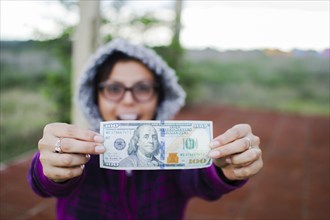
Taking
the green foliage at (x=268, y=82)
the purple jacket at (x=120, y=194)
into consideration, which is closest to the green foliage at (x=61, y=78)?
the purple jacket at (x=120, y=194)

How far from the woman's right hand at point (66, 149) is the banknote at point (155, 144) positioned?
0.10 metres

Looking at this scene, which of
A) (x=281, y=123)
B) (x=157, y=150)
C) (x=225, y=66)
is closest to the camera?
(x=157, y=150)

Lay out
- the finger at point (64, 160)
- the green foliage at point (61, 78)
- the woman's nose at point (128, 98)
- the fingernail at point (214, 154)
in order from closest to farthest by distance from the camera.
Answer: the finger at point (64, 160) < the fingernail at point (214, 154) < the woman's nose at point (128, 98) < the green foliage at point (61, 78)

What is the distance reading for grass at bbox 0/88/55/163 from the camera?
405 centimetres

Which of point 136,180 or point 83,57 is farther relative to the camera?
point 83,57

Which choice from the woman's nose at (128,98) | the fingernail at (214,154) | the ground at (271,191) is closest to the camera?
the fingernail at (214,154)

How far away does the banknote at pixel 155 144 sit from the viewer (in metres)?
1.15

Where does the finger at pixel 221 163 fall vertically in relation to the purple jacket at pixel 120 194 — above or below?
above

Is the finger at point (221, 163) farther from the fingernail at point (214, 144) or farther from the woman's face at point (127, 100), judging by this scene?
the woman's face at point (127, 100)

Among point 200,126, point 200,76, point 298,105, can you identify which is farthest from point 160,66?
point 298,105

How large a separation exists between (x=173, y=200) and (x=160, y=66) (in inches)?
24.6

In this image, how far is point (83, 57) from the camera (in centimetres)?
282

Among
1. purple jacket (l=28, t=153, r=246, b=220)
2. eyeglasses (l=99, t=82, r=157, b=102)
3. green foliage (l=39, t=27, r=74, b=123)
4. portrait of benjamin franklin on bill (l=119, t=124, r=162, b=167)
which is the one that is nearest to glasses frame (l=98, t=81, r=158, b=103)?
eyeglasses (l=99, t=82, r=157, b=102)

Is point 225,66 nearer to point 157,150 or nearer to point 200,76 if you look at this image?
point 200,76
